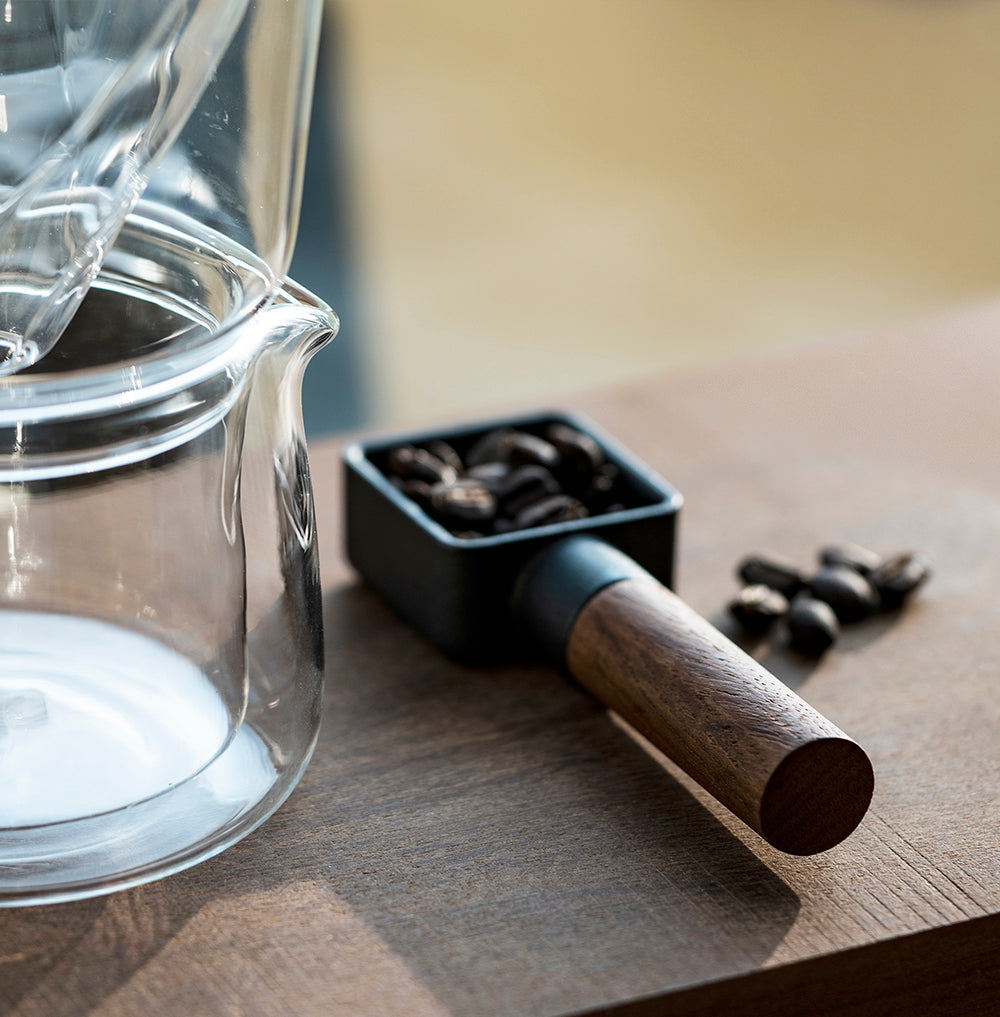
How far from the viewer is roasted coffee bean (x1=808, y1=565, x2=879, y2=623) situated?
55 cm

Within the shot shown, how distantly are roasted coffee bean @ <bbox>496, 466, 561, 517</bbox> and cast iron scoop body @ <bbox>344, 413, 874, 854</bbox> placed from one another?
2 centimetres

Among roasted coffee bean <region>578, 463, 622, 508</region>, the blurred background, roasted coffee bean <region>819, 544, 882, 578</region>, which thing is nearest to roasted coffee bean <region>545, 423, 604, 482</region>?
roasted coffee bean <region>578, 463, 622, 508</region>

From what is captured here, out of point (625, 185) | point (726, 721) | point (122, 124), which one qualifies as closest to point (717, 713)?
point (726, 721)

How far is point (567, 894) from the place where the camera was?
1.33ft

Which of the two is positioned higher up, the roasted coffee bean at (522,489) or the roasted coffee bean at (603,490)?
the roasted coffee bean at (522,489)

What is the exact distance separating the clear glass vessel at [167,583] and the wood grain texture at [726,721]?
98 mm

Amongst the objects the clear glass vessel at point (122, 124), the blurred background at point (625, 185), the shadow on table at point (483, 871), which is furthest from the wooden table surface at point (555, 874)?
→ the blurred background at point (625, 185)

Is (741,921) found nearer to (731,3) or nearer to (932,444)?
(932,444)

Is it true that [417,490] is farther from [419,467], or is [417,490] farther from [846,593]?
[846,593]

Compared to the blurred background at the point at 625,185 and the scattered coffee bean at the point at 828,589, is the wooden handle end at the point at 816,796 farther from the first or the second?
the blurred background at the point at 625,185

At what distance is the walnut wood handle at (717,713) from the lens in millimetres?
407

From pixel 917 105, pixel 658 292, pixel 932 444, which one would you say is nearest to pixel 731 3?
pixel 917 105

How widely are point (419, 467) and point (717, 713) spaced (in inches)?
7.4

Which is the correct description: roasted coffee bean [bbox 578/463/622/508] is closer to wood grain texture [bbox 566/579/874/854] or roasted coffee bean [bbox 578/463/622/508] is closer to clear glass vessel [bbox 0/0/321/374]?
wood grain texture [bbox 566/579/874/854]
